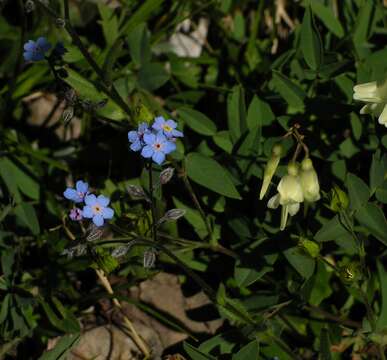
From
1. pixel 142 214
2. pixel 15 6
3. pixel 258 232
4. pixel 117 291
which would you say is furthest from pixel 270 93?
pixel 15 6

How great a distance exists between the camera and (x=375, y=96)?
9.34 ft

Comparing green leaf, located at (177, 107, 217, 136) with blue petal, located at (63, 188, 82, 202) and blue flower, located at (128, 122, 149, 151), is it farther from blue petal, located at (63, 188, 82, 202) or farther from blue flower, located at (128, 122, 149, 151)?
→ blue petal, located at (63, 188, 82, 202)

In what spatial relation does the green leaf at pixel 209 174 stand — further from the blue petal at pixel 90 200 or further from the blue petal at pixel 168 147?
the blue petal at pixel 90 200

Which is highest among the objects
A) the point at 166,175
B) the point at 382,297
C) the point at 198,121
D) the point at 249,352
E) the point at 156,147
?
the point at 156,147

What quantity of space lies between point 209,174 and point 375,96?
0.82m

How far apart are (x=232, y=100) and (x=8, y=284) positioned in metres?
1.40

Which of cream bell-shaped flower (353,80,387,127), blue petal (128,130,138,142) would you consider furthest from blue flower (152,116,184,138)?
cream bell-shaped flower (353,80,387,127)

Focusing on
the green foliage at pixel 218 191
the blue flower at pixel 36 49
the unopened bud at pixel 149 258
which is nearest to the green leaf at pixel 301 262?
the green foliage at pixel 218 191

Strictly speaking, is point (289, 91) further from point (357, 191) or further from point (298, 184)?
point (298, 184)

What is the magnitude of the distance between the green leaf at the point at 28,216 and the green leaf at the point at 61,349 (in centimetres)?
66

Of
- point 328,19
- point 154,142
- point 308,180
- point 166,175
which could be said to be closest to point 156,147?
point 154,142

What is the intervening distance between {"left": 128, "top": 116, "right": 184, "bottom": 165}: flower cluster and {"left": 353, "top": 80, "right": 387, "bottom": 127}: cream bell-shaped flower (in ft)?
2.49

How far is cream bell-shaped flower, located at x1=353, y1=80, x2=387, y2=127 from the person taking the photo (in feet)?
9.21

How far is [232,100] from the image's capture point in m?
3.42
